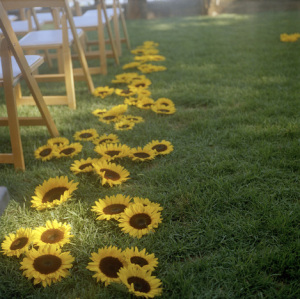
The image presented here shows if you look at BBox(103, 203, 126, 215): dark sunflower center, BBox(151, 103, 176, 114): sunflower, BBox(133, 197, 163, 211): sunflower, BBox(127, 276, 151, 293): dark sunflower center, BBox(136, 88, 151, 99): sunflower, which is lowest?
BBox(127, 276, 151, 293): dark sunflower center

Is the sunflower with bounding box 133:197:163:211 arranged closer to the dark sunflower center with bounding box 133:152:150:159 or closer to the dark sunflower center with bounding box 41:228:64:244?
the dark sunflower center with bounding box 41:228:64:244

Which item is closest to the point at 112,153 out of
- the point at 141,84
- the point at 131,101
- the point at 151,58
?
the point at 131,101

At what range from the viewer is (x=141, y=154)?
7.38 ft

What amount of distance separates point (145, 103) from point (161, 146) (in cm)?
88

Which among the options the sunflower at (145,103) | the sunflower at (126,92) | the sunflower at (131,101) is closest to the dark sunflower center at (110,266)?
the sunflower at (145,103)

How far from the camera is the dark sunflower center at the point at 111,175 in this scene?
6.59 ft

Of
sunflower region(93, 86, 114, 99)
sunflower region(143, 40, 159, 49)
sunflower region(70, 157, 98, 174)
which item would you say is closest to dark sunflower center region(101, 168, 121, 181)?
sunflower region(70, 157, 98, 174)

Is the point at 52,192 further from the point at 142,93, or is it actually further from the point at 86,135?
the point at 142,93

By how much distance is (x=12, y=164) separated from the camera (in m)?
2.32

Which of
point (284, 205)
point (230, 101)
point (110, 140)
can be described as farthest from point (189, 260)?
point (230, 101)

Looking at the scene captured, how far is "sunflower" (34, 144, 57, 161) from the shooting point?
2.31m

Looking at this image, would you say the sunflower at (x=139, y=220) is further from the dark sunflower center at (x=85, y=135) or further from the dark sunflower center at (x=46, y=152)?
the dark sunflower center at (x=85, y=135)

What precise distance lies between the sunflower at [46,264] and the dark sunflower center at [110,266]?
0.13 metres

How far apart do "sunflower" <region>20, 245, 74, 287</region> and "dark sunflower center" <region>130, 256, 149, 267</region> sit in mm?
Answer: 250
